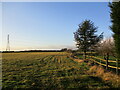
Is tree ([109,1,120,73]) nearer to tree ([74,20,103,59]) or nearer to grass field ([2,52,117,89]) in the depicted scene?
grass field ([2,52,117,89])

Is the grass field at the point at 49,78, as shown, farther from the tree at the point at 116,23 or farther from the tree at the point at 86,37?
the tree at the point at 86,37

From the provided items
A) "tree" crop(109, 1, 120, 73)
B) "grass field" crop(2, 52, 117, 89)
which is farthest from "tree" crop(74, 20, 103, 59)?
"tree" crop(109, 1, 120, 73)

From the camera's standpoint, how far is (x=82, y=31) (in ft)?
59.8

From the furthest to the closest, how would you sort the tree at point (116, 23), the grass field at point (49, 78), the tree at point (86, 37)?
the tree at point (86, 37) → the tree at point (116, 23) → the grass field at point (49, 78)

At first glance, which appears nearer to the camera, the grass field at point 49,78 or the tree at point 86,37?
the grass field at point 49,78

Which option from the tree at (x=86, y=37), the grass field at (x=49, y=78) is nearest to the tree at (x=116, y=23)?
the grass field at (x=49, y=78)

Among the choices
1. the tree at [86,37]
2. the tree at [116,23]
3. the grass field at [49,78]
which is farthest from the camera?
the tree at [86,37]

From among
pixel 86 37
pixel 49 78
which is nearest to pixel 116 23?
pixel 49 78

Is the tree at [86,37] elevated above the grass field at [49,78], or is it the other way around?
the tree at [86,37]

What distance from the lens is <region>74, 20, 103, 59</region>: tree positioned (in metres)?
17.7

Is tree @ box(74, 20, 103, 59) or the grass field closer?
the grass field

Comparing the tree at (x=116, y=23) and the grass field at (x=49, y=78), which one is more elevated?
the tree at (x=116, y=23)

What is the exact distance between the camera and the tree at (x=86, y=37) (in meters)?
17.7

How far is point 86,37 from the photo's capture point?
17.9 m
